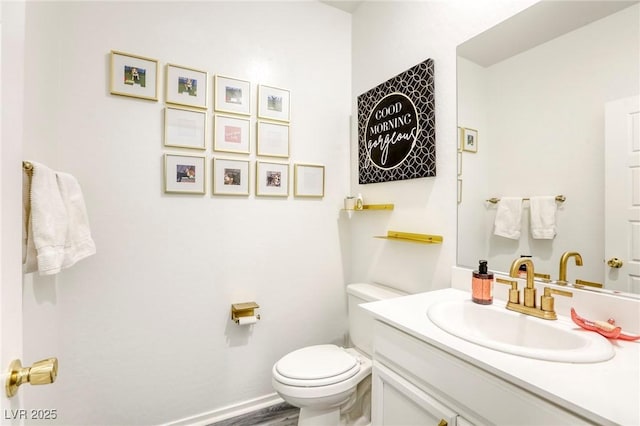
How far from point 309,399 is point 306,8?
7.55ft

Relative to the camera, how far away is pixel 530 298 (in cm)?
99

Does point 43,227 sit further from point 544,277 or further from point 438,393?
point 544,277

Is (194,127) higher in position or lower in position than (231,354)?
higher

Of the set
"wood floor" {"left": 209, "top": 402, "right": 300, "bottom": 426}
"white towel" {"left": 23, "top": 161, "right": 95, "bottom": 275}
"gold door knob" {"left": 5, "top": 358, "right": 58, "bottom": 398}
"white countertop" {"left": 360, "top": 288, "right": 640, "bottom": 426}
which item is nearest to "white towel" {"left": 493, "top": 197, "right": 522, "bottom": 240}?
"white countertop" {"left": 360, "top": 288, "right": 640, "bottom": 426}

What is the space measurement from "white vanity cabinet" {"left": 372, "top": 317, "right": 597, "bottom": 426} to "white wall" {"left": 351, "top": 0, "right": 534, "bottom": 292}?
1.97 feet

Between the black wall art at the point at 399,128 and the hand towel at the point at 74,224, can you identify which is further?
A: the black wall art at the point at 399,128

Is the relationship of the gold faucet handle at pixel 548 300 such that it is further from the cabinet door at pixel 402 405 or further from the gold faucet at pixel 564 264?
the cabinet door at pixel 402 405

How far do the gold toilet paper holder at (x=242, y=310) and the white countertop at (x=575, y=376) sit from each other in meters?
1.02

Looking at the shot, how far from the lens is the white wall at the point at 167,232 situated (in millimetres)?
1328

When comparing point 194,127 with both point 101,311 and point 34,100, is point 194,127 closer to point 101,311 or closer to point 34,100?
point 34,100

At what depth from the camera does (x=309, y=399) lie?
51.3 inches

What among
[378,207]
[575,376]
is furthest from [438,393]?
[378,207]

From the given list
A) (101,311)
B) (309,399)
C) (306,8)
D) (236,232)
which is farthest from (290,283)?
(306,8)

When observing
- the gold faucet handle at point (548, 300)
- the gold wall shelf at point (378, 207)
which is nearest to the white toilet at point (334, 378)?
the gold wall shelf at point (378, 207)
